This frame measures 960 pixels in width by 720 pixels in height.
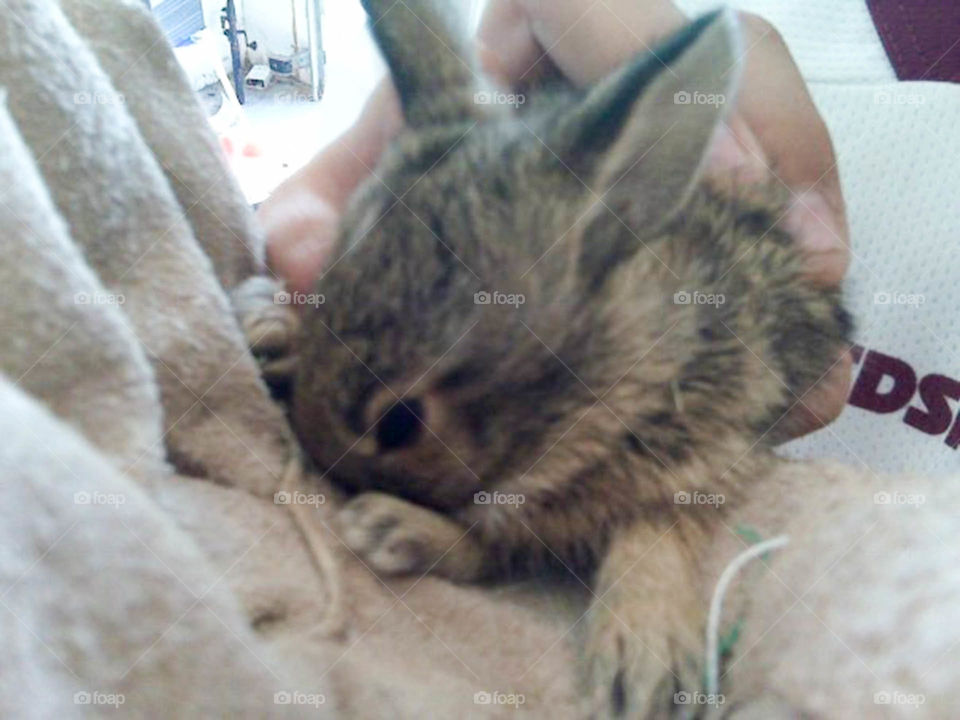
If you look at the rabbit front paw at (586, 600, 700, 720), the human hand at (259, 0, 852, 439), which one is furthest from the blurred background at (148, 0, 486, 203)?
the rabbit front paw at (586, 600, 700, 720)

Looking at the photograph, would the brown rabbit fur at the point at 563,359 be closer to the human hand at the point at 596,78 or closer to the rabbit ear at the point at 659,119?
the rabbit ear at the point at 659,119

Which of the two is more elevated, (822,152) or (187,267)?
(187,267)

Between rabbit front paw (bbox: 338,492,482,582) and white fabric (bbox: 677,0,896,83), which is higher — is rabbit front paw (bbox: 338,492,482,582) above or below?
below

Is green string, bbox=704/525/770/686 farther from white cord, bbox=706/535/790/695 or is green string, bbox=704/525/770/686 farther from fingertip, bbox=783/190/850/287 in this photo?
fingertip, bbox=783/190/850/287

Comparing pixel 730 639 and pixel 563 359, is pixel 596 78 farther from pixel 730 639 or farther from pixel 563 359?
pixel 730 639

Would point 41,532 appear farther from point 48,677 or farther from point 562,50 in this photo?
point 562,50

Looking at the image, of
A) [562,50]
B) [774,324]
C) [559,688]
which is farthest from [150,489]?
[562,50]

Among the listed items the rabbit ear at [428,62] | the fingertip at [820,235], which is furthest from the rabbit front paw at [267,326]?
the fingertip at [820,235]

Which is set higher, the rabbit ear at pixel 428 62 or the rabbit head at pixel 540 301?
the rabbit ear at pixel 428 62
